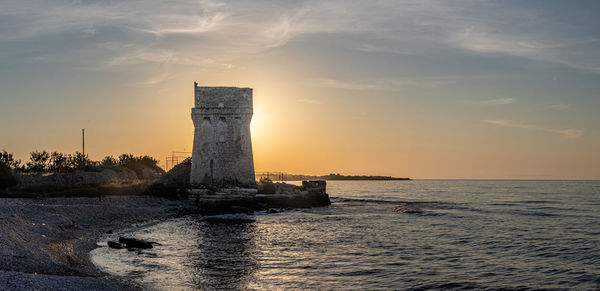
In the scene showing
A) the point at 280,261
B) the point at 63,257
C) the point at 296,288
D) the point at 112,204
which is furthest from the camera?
the point at 112,204

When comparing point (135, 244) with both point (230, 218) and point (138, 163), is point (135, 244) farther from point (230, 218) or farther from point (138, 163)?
point (138, 163)

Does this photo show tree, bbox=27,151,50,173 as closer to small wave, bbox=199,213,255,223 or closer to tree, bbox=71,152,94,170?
tree, bbox=71,152,94,170

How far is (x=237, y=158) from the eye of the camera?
44812 millimetres

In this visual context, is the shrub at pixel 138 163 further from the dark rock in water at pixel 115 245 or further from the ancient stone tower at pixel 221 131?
the dark rock in water at pixel 115 245

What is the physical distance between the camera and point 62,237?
2005 cm

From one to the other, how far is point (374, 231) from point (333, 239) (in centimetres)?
435

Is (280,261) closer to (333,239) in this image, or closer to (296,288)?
(296,288)

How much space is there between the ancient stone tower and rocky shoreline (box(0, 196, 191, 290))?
8.25 metres

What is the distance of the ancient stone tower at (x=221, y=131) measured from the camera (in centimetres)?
4462

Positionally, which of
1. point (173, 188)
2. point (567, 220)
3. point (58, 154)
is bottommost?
point (567, 220)

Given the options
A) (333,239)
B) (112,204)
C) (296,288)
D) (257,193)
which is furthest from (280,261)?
(257,193)

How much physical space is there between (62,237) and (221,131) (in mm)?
25411

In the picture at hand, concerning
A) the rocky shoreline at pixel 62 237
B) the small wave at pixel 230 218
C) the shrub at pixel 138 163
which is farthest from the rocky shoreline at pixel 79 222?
the shrub at pixel 138 163

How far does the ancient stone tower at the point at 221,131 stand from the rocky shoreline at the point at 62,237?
8.25 metres
